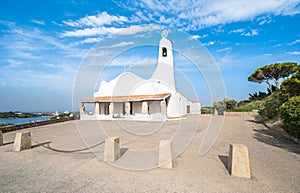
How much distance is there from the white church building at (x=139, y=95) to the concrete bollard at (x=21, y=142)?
1286 centimetres

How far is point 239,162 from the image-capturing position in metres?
4.40

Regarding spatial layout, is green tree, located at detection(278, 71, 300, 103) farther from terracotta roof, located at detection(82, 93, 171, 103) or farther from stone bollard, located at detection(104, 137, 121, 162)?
stone bollard, located at detection(104, 137, 121, 162)

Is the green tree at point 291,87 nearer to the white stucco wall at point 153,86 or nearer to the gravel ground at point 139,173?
the gravel ground at point 139,173

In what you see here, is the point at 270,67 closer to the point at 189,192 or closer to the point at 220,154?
the point at 220,154

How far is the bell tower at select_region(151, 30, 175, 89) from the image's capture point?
72.0 ft

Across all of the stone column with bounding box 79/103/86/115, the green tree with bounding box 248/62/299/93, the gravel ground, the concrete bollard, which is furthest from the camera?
the green tree with bounding box 248/62/299/93

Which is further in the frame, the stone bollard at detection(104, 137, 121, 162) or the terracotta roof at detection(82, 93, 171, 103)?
the terracotta roof at detection(82, 93, 171, 103)

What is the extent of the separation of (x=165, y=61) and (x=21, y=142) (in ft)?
59.0

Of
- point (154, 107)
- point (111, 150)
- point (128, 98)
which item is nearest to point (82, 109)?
point (128, 98)

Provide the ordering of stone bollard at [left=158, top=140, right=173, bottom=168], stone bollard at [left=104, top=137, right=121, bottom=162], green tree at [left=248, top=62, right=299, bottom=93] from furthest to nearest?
green tree at [left=248, top=62, right=299, bottom=93] < stone bollard at [left=104, top=137, right=121, bottom=162] < stone bollard at [left=158, top=140, right=173, bottom=168]

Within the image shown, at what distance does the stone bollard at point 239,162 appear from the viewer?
4.32 metres

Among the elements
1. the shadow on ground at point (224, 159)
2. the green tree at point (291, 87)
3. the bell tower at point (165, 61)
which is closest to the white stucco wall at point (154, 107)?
the bell tower at point (165, 61)

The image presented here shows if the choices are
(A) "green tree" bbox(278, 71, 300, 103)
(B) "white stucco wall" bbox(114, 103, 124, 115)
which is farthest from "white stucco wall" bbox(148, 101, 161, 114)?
(A) "green tree" bbox(278, 71, 300, 103)

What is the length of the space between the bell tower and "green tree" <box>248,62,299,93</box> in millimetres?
19023
